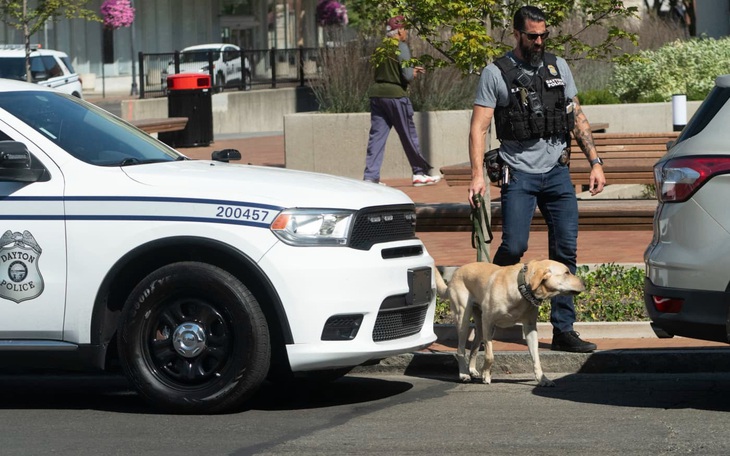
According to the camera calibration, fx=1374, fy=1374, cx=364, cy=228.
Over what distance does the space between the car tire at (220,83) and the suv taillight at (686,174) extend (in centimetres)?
2476

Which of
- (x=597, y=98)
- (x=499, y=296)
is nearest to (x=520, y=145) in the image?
(x=499, y=296)

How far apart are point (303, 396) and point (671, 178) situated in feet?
8.02

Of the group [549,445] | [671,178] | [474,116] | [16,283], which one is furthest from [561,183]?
[16,283]

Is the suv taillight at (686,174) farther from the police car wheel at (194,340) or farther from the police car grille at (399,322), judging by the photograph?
the police car wheel at (194,340)

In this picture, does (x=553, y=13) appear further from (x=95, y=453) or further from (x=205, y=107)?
(x=205, y=107)

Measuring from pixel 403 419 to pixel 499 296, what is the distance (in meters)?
1.04

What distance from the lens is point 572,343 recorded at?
27.0 feet

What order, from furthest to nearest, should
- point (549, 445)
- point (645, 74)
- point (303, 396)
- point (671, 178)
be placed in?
point (645, 74)
point (303, 396)
point (671, 178)
point (549, 445)

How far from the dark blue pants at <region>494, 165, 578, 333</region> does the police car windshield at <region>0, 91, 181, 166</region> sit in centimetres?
201

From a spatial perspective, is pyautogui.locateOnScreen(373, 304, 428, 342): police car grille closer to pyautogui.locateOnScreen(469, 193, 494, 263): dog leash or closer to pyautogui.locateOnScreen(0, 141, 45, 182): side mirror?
pyautogui.locateOnScreen(469, 193, 494, 263): dog leash

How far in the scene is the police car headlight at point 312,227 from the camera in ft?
22.5

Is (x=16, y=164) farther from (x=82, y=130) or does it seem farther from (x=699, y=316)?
(x=699, y=316)

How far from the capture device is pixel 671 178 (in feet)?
21.9

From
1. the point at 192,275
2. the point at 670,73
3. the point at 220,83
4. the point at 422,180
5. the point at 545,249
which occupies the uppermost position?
the point at 670,73
